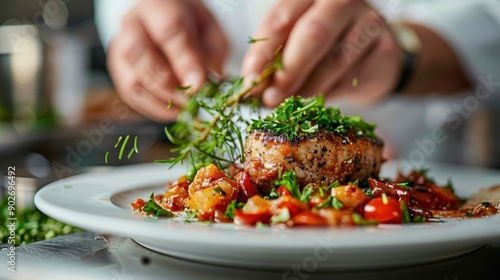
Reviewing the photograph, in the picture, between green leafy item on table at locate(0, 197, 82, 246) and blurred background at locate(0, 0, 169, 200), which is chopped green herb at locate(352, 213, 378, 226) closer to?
green leafy item on table at locate(0, 197, 82, 246)

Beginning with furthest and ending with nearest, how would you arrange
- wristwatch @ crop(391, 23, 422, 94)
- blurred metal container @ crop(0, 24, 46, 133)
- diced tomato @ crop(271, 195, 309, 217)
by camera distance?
blurred metal container @ crop(0, 24, 46, 133)
wristwatch @ crop(391, 23, 422, 94)
diced tomato @ crop(271, 195, 309, 217)

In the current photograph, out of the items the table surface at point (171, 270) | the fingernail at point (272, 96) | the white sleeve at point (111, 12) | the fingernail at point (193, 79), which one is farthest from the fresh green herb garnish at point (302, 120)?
the white sleeve at point (111, 12)

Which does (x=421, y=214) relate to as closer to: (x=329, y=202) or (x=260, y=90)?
(x=329, y=202)

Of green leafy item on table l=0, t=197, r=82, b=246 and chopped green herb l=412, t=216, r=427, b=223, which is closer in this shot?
chopped green herb l=412, t=216, r=427, b=223

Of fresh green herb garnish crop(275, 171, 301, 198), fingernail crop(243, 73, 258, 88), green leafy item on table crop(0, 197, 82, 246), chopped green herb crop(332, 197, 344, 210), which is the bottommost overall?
green leafy item on table crop(0, 197, 82, 246)

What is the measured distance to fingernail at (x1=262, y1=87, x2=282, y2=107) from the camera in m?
2.29

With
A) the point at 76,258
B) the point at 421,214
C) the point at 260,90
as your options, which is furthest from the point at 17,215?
the point at 421,214

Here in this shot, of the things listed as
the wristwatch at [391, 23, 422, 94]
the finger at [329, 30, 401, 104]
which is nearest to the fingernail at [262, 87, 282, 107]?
the finger at [329, 30, 401, 104]

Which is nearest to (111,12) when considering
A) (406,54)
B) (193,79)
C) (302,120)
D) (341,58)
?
(193,79)

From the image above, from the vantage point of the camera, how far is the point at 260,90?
2318mm

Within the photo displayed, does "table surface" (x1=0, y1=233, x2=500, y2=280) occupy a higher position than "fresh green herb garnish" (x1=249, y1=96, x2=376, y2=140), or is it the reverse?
"fresh green herb garnish" (x1=249, y1=96, x2=376, y2=140)

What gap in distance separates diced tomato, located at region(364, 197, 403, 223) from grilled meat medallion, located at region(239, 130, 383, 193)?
29cm

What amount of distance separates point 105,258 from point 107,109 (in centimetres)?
501

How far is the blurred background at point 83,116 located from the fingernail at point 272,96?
169 centimetres
